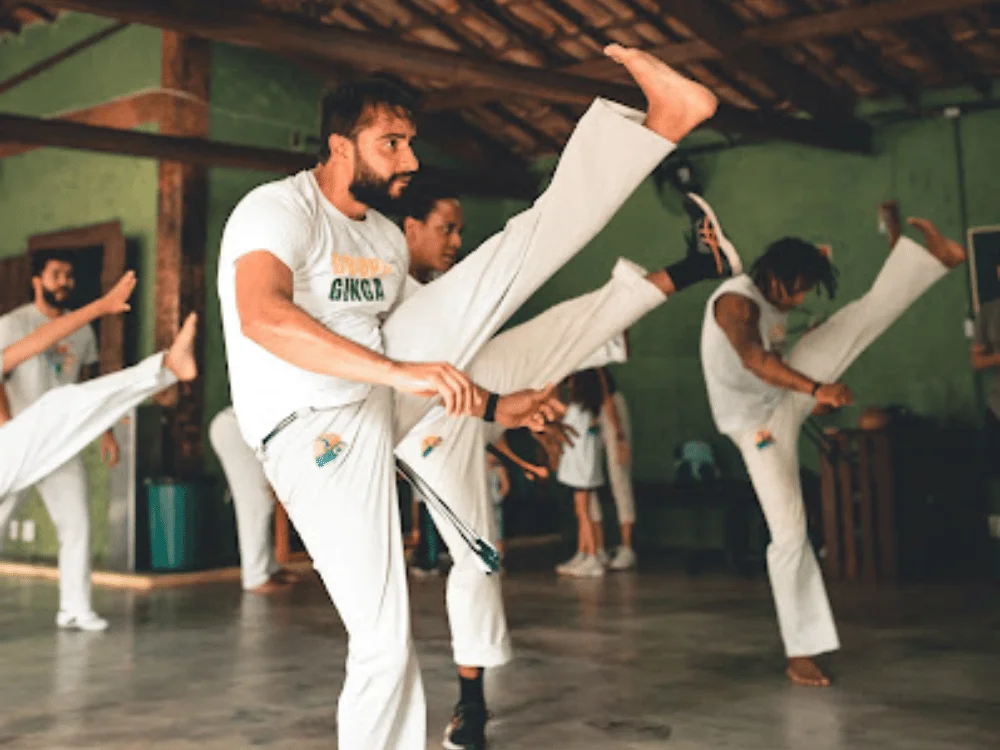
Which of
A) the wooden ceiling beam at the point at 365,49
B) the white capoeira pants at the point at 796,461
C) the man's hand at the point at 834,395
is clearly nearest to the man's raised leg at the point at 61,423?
the wooden ceiling beam at the point at 365,49

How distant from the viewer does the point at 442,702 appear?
13.1ft

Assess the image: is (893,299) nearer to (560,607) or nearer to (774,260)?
(774,260)

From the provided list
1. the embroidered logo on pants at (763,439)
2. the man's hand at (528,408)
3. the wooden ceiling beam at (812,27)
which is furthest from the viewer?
the wooden ceiling beam at (812,27)

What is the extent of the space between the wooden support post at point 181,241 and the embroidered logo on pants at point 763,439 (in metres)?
5.11

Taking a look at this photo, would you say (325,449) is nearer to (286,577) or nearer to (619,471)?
(286,577)

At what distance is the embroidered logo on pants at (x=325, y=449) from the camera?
2.40 metres

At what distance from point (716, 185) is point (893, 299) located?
5.42 metres

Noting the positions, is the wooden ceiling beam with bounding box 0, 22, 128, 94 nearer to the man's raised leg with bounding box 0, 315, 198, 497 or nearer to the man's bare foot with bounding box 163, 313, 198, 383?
the man's raised leg with bounding box 0, 315, 198, 497

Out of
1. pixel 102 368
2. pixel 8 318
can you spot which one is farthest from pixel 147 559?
pixel 8 318

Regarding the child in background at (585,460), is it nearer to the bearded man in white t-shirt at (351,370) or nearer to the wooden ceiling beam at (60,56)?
the wooden ceiling beam at (60,56)

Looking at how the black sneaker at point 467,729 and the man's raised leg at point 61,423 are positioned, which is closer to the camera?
the black sneaker at point 467,729

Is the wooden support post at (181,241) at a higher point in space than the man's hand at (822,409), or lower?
higher

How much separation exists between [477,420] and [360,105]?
1.31 m

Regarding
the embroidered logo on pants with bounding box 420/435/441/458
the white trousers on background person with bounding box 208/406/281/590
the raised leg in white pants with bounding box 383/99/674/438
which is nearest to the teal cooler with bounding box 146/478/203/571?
the white trousers on background person with bounding box 208/406/281/590
